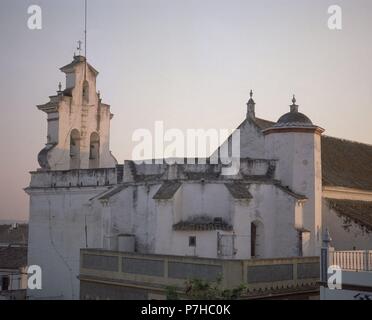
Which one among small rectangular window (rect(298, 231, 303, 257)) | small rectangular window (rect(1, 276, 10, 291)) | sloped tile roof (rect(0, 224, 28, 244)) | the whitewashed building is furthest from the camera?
sloped tile roof (rect(0, 224, 28, 244))

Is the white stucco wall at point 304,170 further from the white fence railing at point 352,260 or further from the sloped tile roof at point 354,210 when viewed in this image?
the white fence railing at point 352,260

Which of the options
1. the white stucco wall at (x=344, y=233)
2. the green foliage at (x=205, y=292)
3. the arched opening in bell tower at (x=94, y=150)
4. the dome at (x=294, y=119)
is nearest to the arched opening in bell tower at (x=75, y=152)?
the arched opening in bell tower at (x=94, y=150)

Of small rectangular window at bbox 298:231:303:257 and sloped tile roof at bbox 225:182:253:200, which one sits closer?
sloped tile roof at bbox 225:182:253:200

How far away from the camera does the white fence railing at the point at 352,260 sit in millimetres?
15758

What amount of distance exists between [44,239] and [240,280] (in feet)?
53.4

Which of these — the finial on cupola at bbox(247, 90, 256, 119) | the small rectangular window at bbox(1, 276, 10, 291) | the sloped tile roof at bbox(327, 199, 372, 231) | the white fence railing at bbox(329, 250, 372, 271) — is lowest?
the small rectangular window at bbox(1, 276, 10, 291)

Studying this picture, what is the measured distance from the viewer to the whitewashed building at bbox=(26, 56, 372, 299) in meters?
22.9

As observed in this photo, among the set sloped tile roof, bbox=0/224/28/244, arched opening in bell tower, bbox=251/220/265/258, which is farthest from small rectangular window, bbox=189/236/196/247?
sloped tile roof, bbox=0/224/28/244

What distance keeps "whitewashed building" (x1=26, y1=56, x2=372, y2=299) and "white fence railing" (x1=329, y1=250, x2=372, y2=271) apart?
246 inches

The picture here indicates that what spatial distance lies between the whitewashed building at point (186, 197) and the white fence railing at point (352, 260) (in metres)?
6.26

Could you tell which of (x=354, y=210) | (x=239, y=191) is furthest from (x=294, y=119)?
(x=354, y=210)

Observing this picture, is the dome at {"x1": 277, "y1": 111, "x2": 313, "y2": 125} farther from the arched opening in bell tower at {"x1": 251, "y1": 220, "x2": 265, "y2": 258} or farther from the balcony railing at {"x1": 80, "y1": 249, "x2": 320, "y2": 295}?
the balcony railing at {"x1": 80, "y1": 249, "x2": 320, "y2": 295}

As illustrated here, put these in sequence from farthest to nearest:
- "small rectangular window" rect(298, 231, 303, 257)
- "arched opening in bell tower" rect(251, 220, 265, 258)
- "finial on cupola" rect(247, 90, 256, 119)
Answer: "finial on cupola" rect(247, 90, 256, 119) → "arched opening in bell tower" rect(251, 220, 265, 258) → "small rectangular window" rect(298, 231, 303, 257)
